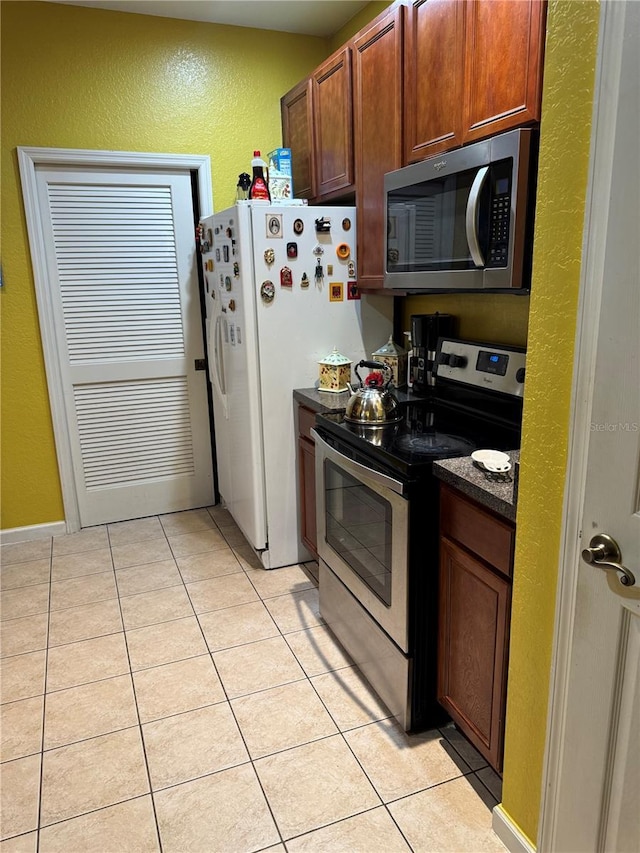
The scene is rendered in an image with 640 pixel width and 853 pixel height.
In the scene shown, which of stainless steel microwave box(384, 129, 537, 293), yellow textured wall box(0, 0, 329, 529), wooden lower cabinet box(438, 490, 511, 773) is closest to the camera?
wooden lower cabinet box(438, 490, 511, 773)

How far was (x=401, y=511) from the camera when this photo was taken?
1744 mm

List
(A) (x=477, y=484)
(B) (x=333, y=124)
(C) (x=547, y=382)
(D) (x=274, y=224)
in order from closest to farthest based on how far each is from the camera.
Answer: (C) (x=547, y=382), (A) (x=477, y=484), (D) (x=274, y=224), (B) (x=333, y=124)

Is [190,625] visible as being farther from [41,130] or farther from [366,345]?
[41,130]

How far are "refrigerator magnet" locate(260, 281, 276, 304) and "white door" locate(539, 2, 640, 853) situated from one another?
5.72 feet

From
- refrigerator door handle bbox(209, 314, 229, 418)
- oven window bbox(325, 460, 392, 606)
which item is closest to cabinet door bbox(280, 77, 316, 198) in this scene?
refrigerator door handle bbox(209, 314, 229, 418)

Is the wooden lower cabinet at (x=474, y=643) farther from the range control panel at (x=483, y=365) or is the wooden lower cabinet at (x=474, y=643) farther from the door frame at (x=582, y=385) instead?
the range control panel at (x=483, y=365)

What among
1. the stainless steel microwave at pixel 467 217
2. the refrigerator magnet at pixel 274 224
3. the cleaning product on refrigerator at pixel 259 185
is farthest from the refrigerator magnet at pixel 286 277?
the stainless steel microwave at pixel 467 217

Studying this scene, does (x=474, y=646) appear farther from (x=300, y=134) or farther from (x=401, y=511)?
(x=300, y=134)

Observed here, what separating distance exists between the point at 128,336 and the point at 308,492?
1488mm

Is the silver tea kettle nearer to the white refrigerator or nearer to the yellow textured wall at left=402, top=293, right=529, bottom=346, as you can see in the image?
the yellow textured wall at left=402, top=293, right=529, bottom=346

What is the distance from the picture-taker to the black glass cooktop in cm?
177

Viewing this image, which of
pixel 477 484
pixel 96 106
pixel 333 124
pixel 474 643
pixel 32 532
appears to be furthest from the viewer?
pixel 32 532

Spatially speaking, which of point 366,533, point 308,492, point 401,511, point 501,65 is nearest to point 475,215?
point 501,65

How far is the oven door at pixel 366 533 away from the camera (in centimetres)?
179
